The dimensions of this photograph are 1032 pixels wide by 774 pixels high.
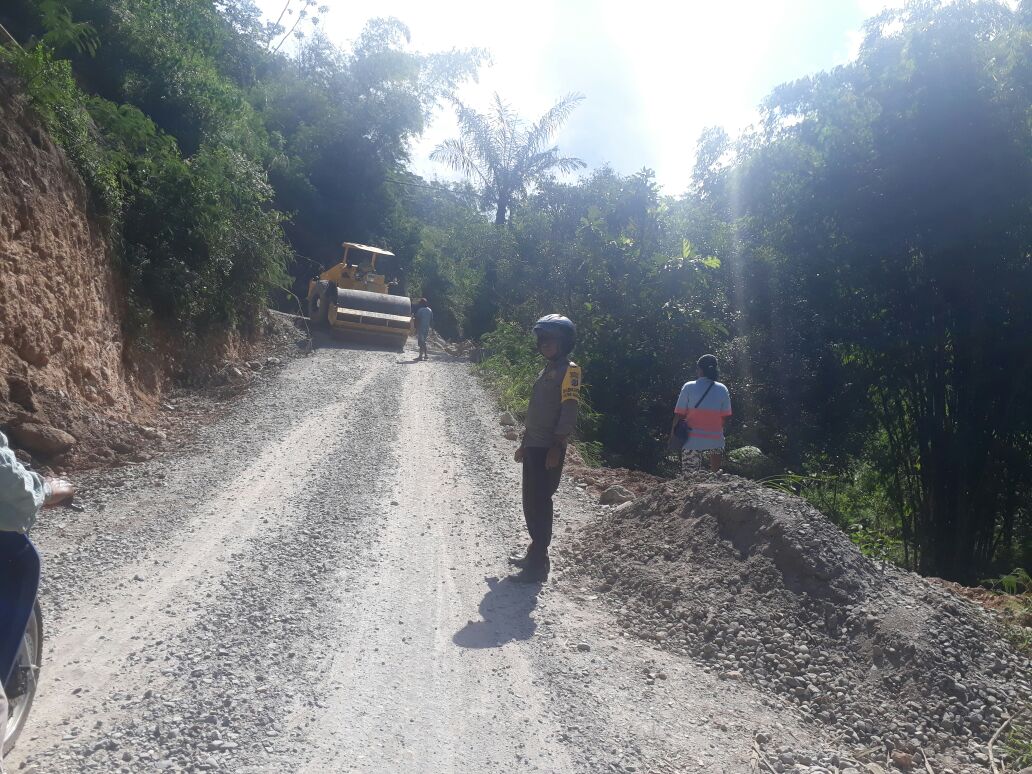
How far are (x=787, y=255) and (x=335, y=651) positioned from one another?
1012cm

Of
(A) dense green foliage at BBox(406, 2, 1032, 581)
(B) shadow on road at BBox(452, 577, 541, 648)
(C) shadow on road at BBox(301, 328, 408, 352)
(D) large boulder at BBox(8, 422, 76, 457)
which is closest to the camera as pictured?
(B) shadow on road at BBox(452, 577, 541, 648)

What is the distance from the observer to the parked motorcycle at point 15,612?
3045 millimetres

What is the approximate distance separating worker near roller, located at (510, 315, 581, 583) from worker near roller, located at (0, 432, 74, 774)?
3.69 metres

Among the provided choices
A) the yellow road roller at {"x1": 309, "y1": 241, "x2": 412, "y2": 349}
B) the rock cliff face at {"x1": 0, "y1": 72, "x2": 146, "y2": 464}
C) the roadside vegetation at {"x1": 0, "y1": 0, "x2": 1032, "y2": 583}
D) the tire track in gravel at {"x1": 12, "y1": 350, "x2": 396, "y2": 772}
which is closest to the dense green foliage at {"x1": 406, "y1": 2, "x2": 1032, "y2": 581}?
the roadside vegetation at {"x1": 0, "y1": 0, "x2": 1032, "y2": 583}

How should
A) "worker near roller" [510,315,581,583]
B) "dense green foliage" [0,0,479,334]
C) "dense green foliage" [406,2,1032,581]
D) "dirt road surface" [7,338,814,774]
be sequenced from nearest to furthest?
"dirt road surface" [7,338,814,774]
"worker near roller" [510,315,581,583]
"dense green foliage" [406,2,1032,581]
"dense green foliage" [0,0,479,334]

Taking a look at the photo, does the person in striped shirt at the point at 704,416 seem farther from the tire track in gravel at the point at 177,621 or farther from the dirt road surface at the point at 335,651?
the tire track in gravel at the point at 177,621

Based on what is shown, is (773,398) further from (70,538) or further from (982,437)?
(70,538)

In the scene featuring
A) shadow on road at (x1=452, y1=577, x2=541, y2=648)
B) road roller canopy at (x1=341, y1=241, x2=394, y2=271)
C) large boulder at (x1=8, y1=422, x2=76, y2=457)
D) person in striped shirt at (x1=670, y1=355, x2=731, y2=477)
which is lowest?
shadow on road at (x1=452, y1=577, x2=541, y2=648)

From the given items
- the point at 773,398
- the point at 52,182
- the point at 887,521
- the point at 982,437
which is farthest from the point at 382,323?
the point at 982,437

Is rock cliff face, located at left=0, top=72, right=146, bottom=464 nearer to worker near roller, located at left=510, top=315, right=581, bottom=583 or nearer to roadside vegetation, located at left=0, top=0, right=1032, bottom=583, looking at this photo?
roadside vegetation, located at left=0, top=0, right=1032, bottom=583

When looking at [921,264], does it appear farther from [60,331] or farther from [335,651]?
[60,331]

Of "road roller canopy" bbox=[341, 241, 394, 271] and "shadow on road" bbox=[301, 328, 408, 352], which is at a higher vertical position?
"road roller canopy" bbox=[341, 241, 394, 271]

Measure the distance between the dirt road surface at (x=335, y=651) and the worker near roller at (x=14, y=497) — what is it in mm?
851

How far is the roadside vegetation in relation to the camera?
10.5 meters
